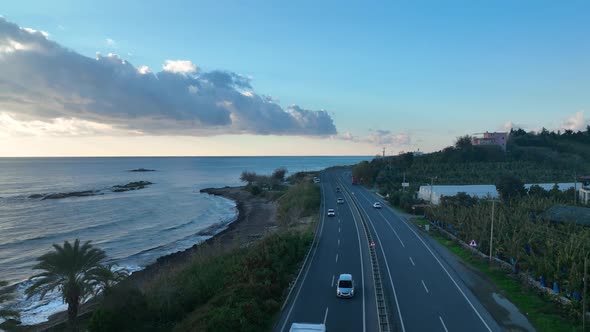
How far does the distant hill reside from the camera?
9831 cm

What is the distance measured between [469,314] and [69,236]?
2193 inches

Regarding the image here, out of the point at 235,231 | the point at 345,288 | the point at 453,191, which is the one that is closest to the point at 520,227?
the point at 345,288

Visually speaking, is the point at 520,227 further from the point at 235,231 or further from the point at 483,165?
the point at 483,165

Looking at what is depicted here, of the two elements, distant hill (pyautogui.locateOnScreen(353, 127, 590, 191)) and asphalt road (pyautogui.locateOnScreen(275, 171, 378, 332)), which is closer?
asphalt road (pyautogui.locateOnScreen(275, 171, 378, 332))

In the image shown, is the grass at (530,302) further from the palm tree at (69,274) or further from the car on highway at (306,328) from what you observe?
the palm tree at (69,274)

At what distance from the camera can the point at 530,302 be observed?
76.7 feet

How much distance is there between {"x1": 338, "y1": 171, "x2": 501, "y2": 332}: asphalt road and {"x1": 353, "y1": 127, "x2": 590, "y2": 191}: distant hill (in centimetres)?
4870

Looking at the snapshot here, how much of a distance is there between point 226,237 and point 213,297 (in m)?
33.1

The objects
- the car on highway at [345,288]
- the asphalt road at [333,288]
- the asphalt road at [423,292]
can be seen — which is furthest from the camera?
the car on highway at [345,288]

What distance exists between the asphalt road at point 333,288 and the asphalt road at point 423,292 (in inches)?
57.8

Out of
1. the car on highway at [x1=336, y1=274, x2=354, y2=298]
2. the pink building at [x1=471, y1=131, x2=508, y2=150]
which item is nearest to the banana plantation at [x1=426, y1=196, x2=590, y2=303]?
the car on highway at [x1=336, y1=274, x2=354, y2=298]

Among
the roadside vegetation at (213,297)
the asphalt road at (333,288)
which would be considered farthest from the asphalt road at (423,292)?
the roadside vegetation at (213,297)

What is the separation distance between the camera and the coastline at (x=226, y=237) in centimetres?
3152

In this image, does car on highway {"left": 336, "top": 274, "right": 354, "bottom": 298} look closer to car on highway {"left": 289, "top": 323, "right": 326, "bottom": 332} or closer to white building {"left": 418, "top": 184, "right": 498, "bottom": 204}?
car on highway {"left": 289, "top": 323, "right": 326, "bottom": 332}
